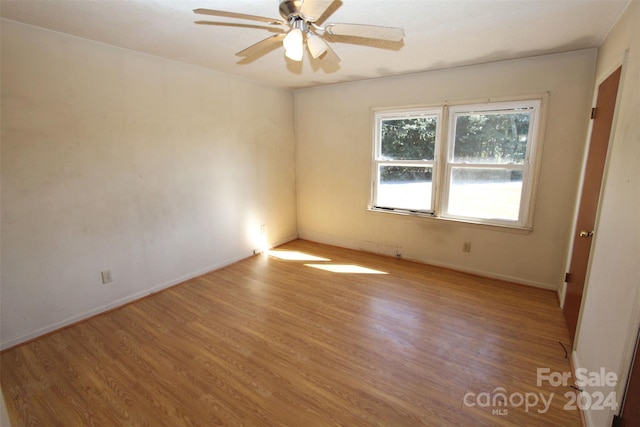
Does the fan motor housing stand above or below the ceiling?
below

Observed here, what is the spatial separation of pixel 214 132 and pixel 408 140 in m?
2.46

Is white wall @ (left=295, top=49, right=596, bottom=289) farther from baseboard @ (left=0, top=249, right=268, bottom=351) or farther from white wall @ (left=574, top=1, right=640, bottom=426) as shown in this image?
baseboard @ (left=0, top=249, right=268, bottom=351)

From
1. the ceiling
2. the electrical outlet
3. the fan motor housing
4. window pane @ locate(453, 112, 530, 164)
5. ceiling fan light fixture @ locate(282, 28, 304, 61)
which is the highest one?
the ceiling

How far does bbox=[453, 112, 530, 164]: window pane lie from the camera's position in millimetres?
3078

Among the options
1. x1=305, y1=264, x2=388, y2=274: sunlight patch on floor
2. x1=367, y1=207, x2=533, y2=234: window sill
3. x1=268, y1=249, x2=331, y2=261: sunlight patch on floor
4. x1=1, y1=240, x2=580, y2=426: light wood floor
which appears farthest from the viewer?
x1=268, y1=249, x2=331, y2=261: sunlight patch on floor

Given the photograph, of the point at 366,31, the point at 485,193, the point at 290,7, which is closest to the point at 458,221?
the point at 485,193

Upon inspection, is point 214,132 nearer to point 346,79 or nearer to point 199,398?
point 346,79

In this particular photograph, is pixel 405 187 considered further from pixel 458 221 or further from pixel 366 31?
pixel 366 31

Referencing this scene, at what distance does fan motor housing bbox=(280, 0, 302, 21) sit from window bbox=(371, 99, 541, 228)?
2.52 meters

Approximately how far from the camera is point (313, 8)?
4.76 ft

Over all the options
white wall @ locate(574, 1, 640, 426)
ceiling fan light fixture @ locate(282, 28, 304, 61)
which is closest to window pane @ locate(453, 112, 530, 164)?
white wall @ locate(574, 1, 640, 426)

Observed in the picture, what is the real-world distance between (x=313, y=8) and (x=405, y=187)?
9.29 ft

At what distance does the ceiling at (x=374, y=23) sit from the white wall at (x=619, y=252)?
414mm

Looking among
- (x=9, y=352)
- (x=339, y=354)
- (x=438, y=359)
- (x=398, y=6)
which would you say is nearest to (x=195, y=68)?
(x=398, y=6)
